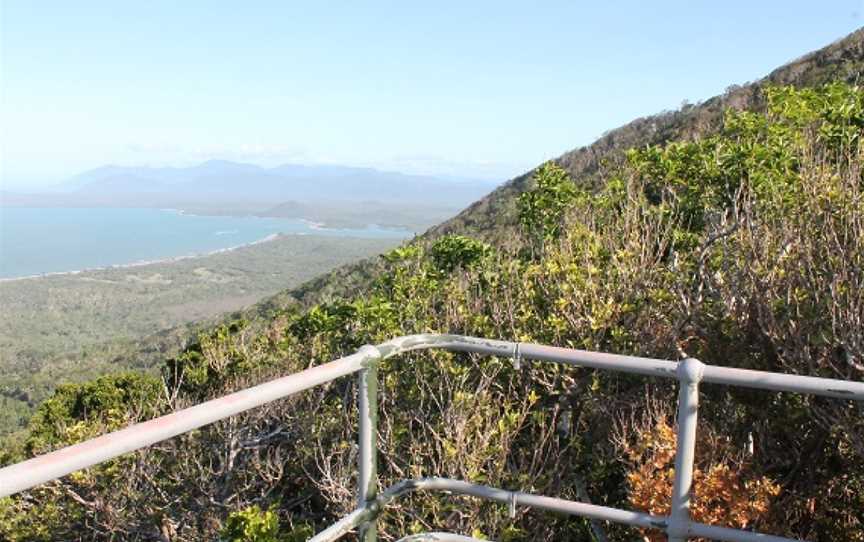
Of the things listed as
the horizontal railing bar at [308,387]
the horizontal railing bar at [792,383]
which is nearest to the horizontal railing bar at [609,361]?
the horizontal railing bar at [308,387]

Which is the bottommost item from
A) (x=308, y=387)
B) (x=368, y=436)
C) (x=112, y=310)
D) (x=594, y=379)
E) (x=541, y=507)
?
(x=112, y=310)

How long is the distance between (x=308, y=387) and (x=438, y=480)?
0.62 m

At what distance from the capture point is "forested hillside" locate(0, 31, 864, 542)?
4199mm

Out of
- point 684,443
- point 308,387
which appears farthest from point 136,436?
point 684,443

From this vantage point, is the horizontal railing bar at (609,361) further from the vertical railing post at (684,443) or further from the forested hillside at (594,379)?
the forested hillside at (594,379)

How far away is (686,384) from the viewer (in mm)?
1886

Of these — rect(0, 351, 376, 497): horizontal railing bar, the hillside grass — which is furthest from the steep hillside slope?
rect(0, 351, 376, 497): horizontal railing bar

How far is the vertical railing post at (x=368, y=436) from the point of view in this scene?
208 cm

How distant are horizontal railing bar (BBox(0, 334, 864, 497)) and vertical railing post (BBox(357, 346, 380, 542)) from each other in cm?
4

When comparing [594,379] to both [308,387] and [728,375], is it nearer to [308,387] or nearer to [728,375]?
[728,375]

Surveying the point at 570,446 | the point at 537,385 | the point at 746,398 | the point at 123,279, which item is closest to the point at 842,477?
the point at 746,398

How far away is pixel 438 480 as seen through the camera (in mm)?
2301

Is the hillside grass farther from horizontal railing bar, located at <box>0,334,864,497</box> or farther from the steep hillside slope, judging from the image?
the steep hillside slope

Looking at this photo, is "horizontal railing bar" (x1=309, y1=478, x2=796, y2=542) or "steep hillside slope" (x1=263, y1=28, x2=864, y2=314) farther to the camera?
"steep hillside slope" (x1=263, y1=28, x2=864, y2=314)
